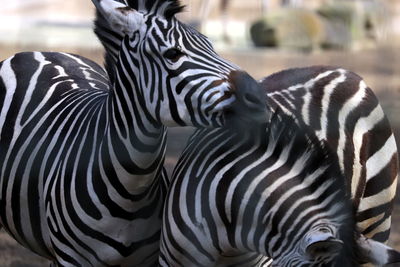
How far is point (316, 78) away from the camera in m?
2.63

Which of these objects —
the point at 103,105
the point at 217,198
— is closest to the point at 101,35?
the point at 103,105

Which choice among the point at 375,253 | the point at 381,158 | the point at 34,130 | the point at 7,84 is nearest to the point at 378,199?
the point at 381,158

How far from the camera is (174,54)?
2209 mm

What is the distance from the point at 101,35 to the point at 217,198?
0.59 metres

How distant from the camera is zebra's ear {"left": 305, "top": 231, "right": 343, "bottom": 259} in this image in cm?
185

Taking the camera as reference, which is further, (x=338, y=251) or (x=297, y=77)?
(x=297, y=77)

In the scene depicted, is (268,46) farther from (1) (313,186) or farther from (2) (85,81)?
(1) (313,186)

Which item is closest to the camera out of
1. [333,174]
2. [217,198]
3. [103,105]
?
[333,174]

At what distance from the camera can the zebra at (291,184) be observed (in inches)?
78.3

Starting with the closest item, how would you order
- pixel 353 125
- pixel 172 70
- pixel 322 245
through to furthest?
1. pixel 322 245
2. pixel 172 70
3. pixel 353 125

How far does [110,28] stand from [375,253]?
3.07ft

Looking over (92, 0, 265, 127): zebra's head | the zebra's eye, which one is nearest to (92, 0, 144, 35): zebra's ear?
(92, 0, 265, 127): zebra's head

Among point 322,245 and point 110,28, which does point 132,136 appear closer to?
point 110,28

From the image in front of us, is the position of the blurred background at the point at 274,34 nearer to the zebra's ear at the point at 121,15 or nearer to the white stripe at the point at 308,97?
the white stripe at the point at 308,97
